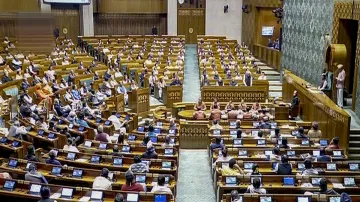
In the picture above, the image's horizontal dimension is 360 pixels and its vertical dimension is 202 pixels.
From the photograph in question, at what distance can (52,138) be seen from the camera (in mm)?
10422

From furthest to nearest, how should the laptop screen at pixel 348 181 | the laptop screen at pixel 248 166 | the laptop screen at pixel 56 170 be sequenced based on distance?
the laptop screen at pixel 248 166, the laptop screen at pixel 56 170, the laptop screen at pixel 348 181

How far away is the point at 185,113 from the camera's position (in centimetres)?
1501

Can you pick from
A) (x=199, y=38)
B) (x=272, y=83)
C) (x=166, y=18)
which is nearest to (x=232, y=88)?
(x=272, y=83)

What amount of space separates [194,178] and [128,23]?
22.0 metres

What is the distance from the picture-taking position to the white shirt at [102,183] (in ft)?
24.3

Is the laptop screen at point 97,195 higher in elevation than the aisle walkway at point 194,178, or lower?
higher

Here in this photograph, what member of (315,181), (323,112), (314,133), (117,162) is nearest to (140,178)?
(117,162)

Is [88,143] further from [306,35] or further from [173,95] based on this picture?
[306,35]

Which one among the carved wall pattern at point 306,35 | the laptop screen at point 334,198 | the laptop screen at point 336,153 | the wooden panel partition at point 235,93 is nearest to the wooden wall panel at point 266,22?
the carved wall pattern at point 306,35

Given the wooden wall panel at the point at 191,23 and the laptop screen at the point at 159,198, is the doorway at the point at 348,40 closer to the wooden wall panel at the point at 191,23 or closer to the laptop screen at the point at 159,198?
the laptop screen at the point at 159,198

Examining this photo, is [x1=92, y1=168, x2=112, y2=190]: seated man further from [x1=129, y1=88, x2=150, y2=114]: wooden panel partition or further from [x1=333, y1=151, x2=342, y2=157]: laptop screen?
[x1=129, y1=88, x2=150, y2=114]: wooden panel partition

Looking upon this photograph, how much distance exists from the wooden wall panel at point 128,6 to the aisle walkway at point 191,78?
4.21 meters

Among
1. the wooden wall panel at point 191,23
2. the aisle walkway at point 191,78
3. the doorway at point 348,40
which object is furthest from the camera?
the wooden wall panel at point 191,23

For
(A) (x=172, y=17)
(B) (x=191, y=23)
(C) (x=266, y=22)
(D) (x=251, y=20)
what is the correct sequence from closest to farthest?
(C) (x=266, y=22), (D) (x=251, y=20), (A) (x=172, y=17), (B) (x=191, y=23)
